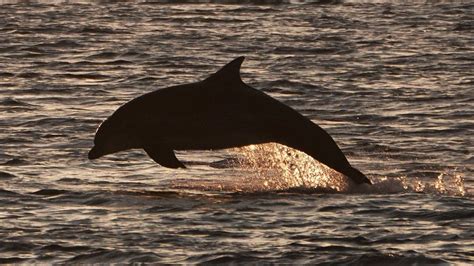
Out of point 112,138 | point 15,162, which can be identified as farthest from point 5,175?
point 112,138

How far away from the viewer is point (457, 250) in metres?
15.7

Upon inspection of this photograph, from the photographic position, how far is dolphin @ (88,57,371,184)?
18.8 metres

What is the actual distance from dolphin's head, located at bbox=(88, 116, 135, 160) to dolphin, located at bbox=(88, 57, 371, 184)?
0.04ft

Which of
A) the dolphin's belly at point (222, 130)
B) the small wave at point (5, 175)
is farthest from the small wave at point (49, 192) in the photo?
the dolphin's belly at point (222, 130)

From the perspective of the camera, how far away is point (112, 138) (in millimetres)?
19328

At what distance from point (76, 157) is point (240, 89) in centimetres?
420

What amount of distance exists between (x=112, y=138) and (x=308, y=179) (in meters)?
2.62

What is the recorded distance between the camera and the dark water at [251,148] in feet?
53.2

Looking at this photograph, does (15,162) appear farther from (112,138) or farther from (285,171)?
(285,171)

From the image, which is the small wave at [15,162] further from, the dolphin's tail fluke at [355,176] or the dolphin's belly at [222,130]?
the dolphin's tail fluke at [355,176]

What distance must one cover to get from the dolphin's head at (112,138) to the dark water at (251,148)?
522 millimetres

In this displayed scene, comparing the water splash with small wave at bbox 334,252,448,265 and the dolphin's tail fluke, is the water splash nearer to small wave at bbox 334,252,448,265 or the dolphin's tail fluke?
the dolphin's tail fluke

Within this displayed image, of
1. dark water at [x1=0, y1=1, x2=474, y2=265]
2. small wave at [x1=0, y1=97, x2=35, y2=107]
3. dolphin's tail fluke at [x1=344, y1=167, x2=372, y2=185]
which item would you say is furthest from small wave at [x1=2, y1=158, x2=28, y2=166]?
small wave at [x1=0, y1=97, x2=35, y2=107]

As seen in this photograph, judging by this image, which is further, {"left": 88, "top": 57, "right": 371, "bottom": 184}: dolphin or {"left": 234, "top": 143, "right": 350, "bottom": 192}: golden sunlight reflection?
{"left": 234, "top": 143, "right": 350, "bottom": 192}: golden sunlight reflection
